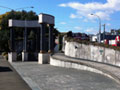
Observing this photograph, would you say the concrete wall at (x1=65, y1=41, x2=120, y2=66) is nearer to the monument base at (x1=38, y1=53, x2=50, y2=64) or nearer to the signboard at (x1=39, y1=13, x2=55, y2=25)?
the monument base at (x1=38, y1=53, x2=50, y2=64)

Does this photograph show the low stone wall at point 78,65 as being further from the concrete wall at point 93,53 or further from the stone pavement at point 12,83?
the stone pavement at point 12,83

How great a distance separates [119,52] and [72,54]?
35.1ft

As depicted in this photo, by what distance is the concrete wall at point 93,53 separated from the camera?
16469 millimetres

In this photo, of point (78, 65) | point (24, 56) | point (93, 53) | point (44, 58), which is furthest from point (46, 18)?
point (78, 65)

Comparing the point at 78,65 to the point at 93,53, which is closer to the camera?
the point at 78,65

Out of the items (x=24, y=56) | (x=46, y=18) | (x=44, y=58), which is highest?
(x=46, y=18)

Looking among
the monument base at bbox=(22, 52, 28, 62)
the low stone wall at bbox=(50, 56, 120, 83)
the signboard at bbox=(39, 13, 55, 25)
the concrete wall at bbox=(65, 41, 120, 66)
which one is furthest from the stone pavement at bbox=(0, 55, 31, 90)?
the monument base at bbox=(22, 52, 28, 62)

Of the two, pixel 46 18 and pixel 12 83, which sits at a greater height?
pixel 46 18

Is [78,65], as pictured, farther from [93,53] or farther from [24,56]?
[24,56]

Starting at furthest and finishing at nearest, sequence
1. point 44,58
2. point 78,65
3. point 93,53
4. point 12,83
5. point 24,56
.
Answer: point 24,56, point 44,58, point 93,53, point 78,65, point 12,83

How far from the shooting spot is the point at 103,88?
959cm

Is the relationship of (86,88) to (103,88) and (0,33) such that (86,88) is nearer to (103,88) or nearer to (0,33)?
(103,88)

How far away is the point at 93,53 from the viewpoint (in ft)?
66.4

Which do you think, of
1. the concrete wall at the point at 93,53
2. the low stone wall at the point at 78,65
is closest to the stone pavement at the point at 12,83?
the low stone wall at the point at 78,65
